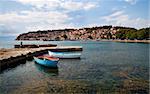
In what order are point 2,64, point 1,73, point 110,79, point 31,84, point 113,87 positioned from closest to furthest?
1. point 113,87
2. point 31,84
3. point 110,79
4. point 1,73
5. point 2,64

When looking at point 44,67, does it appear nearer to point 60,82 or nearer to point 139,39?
point 60,82

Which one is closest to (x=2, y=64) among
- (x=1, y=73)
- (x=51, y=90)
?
(x=1, y=73)

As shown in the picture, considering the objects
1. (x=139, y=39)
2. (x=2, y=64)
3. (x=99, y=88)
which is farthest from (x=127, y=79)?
(x=139, y=39)

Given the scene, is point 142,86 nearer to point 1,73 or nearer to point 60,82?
point 60,82

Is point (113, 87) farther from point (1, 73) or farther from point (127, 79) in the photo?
point (1, 73)

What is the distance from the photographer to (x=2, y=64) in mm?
42969

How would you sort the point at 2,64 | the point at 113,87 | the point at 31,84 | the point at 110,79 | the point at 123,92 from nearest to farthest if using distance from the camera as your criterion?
the point at 123,92
the point at 113,87
the point at 31,84
the point at 110,79
the point at 2,64

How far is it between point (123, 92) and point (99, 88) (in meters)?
2.78

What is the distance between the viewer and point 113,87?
92.0 feet

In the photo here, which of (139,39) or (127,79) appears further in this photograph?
(139,39)

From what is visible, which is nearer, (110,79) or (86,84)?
(86,84)

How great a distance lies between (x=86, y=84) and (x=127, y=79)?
6.32m

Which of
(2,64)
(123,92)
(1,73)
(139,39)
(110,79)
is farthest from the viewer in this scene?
(139,39)

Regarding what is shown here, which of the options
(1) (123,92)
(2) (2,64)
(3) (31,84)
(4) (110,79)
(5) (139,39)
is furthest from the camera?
(5) (139,39)
